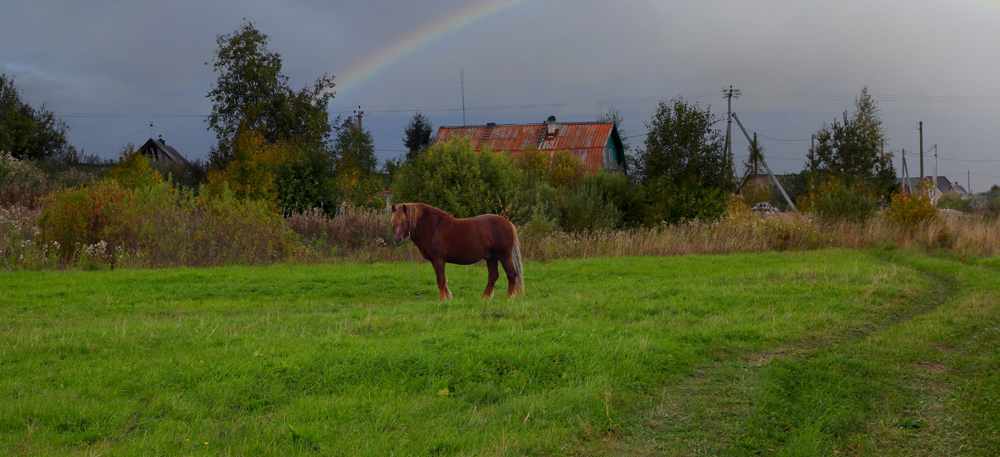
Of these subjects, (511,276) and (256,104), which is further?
(256,104)

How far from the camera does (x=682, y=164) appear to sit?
24.9 metres

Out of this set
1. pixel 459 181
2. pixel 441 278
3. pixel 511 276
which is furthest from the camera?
pixel 459 181

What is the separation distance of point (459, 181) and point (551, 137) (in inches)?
1146

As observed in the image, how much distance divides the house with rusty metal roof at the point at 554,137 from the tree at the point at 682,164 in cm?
2282

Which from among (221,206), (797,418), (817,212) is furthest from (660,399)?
(817,212)

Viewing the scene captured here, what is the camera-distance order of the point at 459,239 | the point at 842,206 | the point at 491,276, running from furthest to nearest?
the point at 842,206
the point at 491,276
the point at 459,239

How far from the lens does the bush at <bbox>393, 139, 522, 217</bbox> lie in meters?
22.7

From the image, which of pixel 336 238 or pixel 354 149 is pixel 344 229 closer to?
pixel 336 238

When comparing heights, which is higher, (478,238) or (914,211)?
(478,238)

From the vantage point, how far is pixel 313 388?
6.18m

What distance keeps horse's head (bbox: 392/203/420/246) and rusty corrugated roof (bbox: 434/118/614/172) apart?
3771 cm

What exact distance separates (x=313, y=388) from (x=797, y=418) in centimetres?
406

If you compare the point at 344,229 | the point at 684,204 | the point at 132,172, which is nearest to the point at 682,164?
the point at 684,204

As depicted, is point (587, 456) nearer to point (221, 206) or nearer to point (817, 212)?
point (221, 206)
